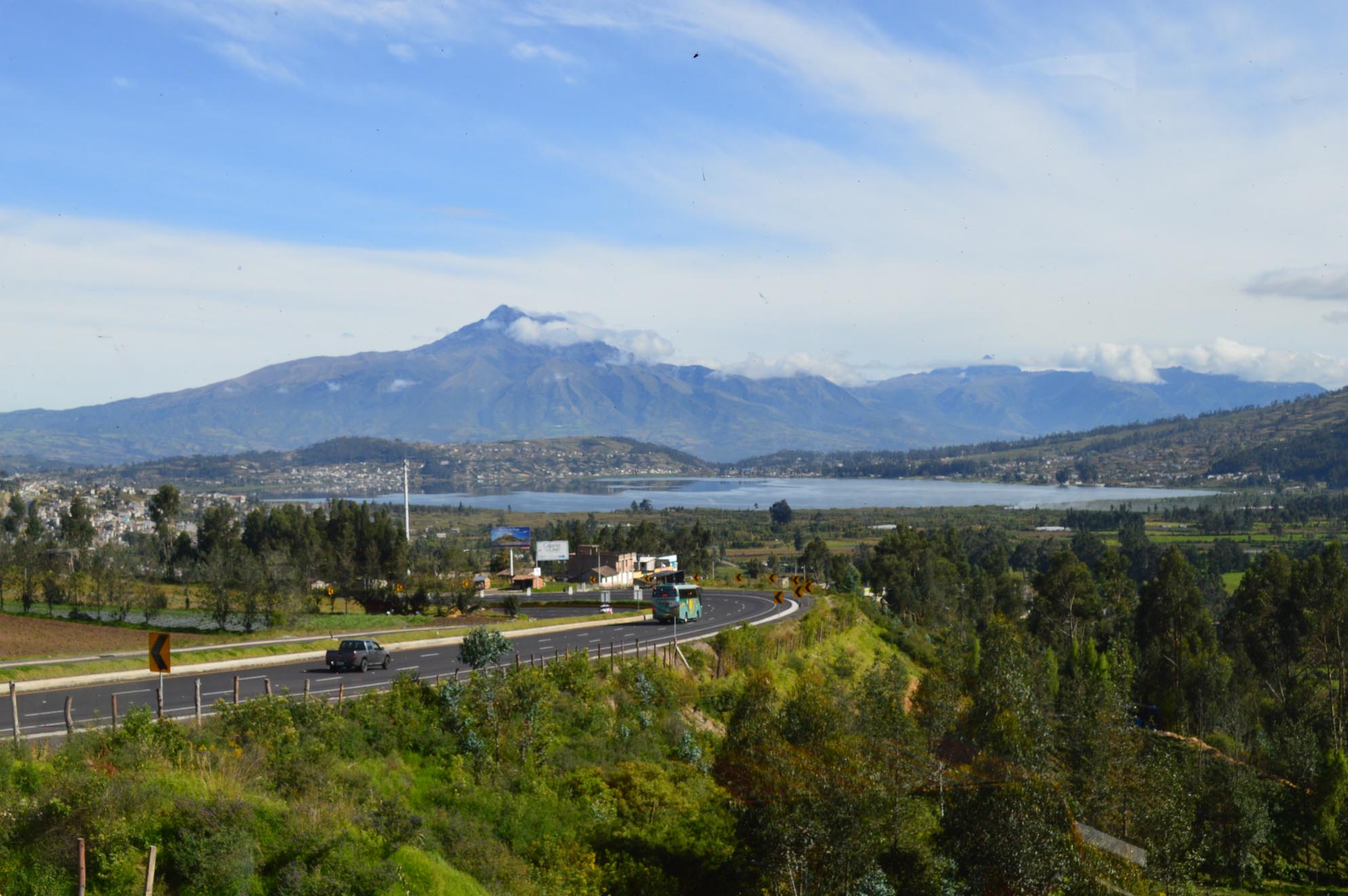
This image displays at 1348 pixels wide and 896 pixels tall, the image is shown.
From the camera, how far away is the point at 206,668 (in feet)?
104

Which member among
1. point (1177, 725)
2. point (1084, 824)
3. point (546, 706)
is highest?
point (546, 706)

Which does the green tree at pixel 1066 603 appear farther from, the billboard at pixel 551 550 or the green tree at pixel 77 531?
the green tree at pixel 77 531

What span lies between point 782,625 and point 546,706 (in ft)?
82.9

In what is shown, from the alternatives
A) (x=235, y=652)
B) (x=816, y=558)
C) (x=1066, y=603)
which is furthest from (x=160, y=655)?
(x=816, y=558)

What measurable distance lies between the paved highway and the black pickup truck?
314 millimetres

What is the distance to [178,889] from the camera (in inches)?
563

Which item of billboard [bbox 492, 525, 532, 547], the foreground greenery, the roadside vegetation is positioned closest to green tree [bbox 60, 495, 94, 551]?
billboard [bbox 492, 525, 532, 547]

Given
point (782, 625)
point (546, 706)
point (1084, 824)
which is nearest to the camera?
point (1084, 824)

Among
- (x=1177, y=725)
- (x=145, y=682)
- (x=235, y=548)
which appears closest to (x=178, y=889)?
(x=145, y=682)

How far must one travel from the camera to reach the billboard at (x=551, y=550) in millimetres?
90250

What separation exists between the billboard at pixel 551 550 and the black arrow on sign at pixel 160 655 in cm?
7155

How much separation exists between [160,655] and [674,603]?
34.1m

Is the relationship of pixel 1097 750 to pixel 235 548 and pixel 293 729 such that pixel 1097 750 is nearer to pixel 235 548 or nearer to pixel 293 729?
pixel 293 729

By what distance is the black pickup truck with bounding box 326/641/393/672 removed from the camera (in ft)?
105
